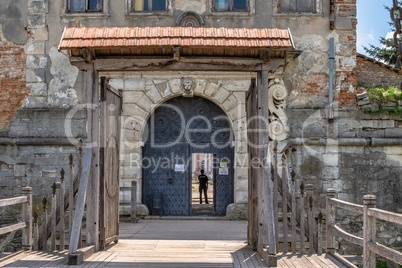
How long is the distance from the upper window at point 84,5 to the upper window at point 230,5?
2904mm

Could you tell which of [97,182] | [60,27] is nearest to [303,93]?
[60,27]

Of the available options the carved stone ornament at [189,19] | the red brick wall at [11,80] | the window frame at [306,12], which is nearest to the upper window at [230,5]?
the carved stone ornament at [189,19]

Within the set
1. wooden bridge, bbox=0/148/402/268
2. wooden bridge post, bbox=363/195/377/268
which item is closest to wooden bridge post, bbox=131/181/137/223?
wooden bridge, bbox=0/148/402/268

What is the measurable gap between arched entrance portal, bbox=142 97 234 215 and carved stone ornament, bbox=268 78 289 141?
1256 millimetres

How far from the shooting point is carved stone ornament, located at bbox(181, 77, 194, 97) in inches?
529

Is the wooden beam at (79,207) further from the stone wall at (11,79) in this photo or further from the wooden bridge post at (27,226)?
the stone wall at (11,79)

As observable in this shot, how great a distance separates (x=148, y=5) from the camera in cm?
1355

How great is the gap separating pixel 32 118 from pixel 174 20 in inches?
166

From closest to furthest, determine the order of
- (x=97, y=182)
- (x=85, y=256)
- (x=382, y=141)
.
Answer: (x=85, y=256) → (x=97, y=182) → (x=382, y=141)

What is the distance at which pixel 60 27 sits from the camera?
13570 mm

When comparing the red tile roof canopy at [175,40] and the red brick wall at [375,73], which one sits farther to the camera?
the red brick wall at [375,73]

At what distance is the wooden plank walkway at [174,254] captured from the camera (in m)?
6.83

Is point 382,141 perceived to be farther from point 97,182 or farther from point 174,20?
point 97,182

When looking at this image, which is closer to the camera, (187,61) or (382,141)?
(187,61)
